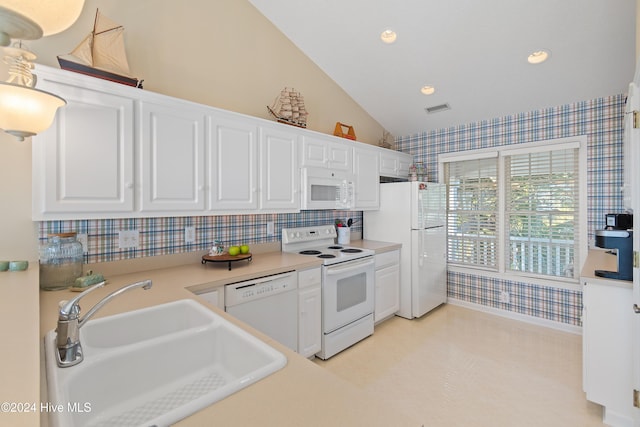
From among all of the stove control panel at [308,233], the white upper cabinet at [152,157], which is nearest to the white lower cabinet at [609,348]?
the stove control panel at [308,233]

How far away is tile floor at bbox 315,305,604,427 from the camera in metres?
2.03

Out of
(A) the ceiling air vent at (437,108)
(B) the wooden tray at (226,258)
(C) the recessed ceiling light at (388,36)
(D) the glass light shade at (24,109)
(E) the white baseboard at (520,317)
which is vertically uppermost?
(C) the recessed ceiling light at (388,36)

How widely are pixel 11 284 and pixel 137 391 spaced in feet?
2.87

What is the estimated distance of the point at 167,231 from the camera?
7.64ft

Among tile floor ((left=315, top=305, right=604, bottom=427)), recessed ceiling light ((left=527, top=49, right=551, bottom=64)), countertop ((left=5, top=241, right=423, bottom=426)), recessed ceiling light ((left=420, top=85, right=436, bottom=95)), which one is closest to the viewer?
countertop ((left=5, top=241, right=423, bottom=426))

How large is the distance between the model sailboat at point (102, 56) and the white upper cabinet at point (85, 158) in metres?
0.13

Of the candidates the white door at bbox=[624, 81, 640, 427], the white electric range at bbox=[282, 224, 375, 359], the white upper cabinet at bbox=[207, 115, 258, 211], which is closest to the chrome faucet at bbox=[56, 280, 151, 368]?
the white upper cabinet at bbox=[207, 115, 258, 211]

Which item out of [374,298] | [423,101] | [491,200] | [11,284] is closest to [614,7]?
[423,101]

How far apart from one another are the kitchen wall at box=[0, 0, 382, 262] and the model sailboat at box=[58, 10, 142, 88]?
23 centimetres

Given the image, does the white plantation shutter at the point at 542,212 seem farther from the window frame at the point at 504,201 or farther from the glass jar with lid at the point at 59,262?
the glass jar with lid at the point at 59,262

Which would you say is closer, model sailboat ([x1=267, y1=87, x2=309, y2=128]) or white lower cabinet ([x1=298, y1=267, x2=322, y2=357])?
white lower cabinet ([x1=298, y1=267, x2=322, y2=357])

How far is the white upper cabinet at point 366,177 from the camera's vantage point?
3.47 meters

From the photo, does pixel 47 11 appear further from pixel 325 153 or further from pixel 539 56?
pixel 539 56

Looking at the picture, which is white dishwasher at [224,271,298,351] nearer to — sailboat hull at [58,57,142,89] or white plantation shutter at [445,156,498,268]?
sailboat hull at [58,57,142,89]
